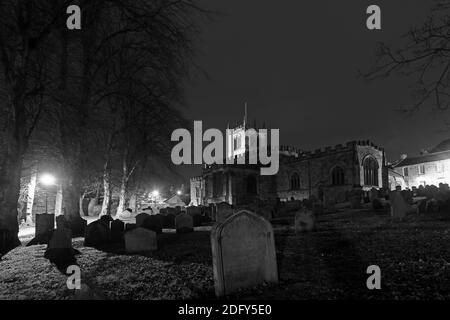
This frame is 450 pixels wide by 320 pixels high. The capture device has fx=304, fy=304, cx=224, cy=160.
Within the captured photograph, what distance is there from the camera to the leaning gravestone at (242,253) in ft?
14.6

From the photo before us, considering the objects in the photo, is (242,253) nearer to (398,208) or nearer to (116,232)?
(116,232)

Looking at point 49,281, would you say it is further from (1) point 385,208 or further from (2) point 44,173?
(2) point 44,173

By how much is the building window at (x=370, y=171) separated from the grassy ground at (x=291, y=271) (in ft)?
94.5

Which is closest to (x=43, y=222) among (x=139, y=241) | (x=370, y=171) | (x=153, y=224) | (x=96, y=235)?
(x=96, y=235)

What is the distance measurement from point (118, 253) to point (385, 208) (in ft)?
46.4

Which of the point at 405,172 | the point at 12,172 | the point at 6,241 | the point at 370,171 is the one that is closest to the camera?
the point at 6,241

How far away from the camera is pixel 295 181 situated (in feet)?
140

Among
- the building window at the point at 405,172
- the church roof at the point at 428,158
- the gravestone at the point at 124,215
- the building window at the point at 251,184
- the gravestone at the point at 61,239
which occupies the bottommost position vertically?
the gravestone at the point at 124,215

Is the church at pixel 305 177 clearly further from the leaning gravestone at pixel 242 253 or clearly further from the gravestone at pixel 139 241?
the leaning gravestone at pixel 242 253

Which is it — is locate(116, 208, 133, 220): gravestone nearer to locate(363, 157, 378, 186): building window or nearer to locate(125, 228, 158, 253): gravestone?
locate(125, 228, 158, 253): gravestone

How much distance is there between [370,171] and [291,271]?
3473 cm

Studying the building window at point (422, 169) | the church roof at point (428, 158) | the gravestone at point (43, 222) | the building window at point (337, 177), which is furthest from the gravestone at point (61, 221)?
the building window at point (422, 169)

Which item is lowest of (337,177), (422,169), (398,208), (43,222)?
(43,222)
